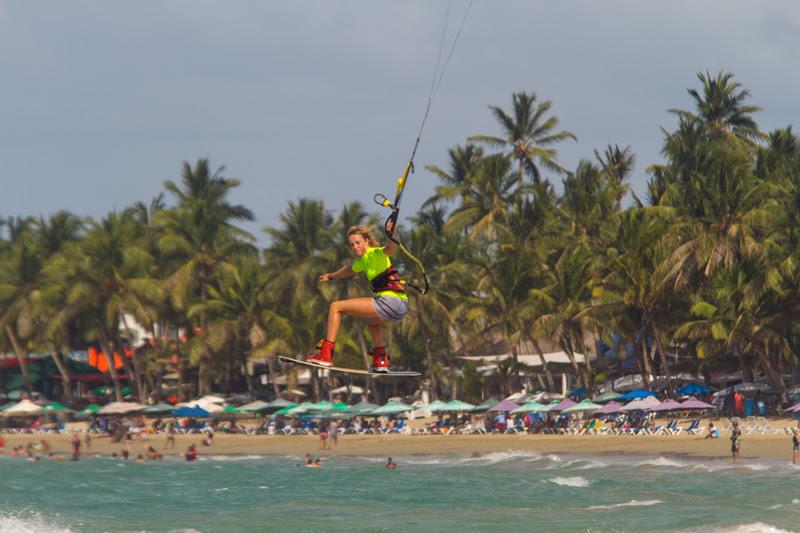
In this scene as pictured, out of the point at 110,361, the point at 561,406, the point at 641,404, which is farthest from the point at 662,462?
the point at 110,361

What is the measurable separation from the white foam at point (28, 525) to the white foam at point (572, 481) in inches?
633

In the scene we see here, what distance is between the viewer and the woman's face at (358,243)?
12586 mm

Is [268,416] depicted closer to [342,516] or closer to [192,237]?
[192,237]

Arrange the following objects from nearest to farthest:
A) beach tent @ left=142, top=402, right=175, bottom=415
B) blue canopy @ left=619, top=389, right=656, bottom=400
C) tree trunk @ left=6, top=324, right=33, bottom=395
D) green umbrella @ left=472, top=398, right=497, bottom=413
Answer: blue canopy @ left=619, top=389, right=656, bottom=400 < green umbrella @ left=472, top=398, right=497, bottom=413 < beach tent @ left=142, top=402, right=175, bottom=415 < tree trunk @ left=6, top=324, right=33, bottom=395

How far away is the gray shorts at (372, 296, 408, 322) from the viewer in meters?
12.8

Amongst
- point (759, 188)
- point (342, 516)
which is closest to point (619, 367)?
point (759, 188)

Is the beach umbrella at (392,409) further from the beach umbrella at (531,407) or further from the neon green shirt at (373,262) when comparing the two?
the neon green shirt at (373,262)

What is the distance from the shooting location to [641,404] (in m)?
51.0

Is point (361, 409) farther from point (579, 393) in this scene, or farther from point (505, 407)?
point (579, 393)

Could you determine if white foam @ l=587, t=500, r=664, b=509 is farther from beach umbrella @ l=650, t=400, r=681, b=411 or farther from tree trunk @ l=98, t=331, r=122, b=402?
tree trunk @ l=98, t=331, r=122, b=402

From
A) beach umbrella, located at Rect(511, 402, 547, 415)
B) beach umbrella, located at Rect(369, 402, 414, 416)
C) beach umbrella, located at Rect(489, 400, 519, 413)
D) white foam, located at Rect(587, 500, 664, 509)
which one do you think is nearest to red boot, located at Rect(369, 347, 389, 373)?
white foam, located at Rect(587, 500, 664, 509)

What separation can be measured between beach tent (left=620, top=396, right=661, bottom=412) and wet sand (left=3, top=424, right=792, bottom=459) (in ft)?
4.30

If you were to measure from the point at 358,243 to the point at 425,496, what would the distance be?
1031 inches

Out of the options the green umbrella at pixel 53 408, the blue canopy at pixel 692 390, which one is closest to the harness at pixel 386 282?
the blue canopy at pixel 692 390
